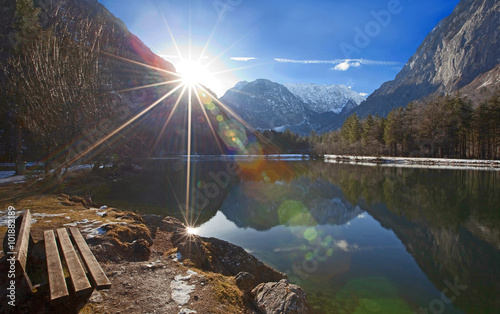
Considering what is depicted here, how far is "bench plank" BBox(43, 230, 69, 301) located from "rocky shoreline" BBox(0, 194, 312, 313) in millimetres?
338

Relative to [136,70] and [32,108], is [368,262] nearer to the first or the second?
[32,108]

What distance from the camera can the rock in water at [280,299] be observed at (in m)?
4.61

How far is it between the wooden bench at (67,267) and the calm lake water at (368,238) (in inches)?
198

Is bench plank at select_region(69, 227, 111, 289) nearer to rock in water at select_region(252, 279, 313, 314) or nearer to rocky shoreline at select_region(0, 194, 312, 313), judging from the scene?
rocky shoreline at select_region(0, 194, 312, 313)

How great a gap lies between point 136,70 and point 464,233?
162m

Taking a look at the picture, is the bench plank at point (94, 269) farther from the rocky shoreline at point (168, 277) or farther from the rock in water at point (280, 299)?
the rock in water at point (280, 299)

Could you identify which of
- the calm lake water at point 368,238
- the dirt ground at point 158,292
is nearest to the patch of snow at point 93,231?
the dirt ground at point 158,292

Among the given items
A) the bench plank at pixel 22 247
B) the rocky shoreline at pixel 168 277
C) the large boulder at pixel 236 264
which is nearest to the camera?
the bench plank at pixel 22 247

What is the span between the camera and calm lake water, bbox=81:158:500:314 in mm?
6805

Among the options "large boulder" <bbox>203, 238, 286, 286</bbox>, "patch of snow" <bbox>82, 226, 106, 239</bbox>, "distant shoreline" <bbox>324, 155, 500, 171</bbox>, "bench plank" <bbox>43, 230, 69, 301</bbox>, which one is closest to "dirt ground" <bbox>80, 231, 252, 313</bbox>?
"bench plank" <bbox>43, 230, 69, 301</bbox>

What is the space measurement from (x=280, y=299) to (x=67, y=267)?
3805 millimetres

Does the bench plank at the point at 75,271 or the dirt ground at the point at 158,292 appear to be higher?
the bench plank at the point at 75,271

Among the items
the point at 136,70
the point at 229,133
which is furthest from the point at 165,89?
the point at 229,133

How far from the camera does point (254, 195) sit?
862 inches
